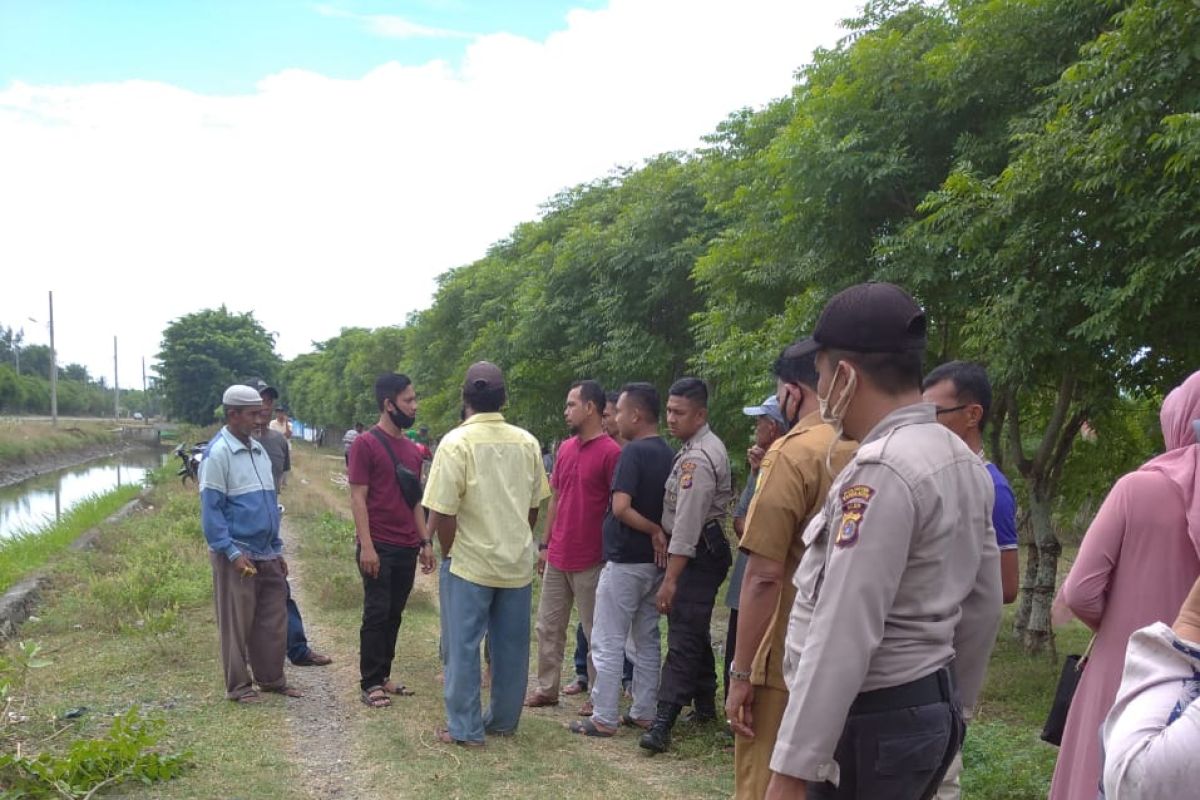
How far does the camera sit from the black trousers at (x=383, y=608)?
19.0 ft

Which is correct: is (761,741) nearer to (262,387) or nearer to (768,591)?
(768,591)

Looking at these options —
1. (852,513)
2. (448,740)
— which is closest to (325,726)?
(448,740)

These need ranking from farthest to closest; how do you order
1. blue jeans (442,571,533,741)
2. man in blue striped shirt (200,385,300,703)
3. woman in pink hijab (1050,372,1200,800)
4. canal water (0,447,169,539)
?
canal water (0,447,169,539), man in blue striped shirt (200,385,300,703), blue jeans (442,571,533,741), woman in pink hijab (1050,372,1200,800)

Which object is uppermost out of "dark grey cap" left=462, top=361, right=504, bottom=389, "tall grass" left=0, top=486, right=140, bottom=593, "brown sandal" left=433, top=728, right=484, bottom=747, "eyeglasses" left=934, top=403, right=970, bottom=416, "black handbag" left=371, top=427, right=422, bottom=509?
"dark grey cap" left=462, top=361, right=504, bottom=389

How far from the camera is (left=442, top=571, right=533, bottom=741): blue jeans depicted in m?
5.00

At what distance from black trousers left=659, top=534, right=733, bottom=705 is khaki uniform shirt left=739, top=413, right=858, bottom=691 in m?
2.14

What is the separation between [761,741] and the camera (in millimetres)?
2969

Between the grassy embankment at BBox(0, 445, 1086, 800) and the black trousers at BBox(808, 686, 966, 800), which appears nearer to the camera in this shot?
the black trousers at BBox(808, 686, 966, 800)

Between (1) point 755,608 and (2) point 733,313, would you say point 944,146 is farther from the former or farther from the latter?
(1) point 755,608

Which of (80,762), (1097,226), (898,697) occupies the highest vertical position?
(1097,226)

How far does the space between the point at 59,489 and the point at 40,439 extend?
1043 centimetres

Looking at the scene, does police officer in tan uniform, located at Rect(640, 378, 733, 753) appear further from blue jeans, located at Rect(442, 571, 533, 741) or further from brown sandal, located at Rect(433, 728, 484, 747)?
brown sandal, located at Rect(433, 728, 484, 747)

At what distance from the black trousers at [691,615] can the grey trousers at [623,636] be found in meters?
0.32

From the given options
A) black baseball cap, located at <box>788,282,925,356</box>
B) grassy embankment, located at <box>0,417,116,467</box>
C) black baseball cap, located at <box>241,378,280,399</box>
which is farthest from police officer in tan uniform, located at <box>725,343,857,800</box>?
grassy embankment, located at <box>0,417,116,467</box>
